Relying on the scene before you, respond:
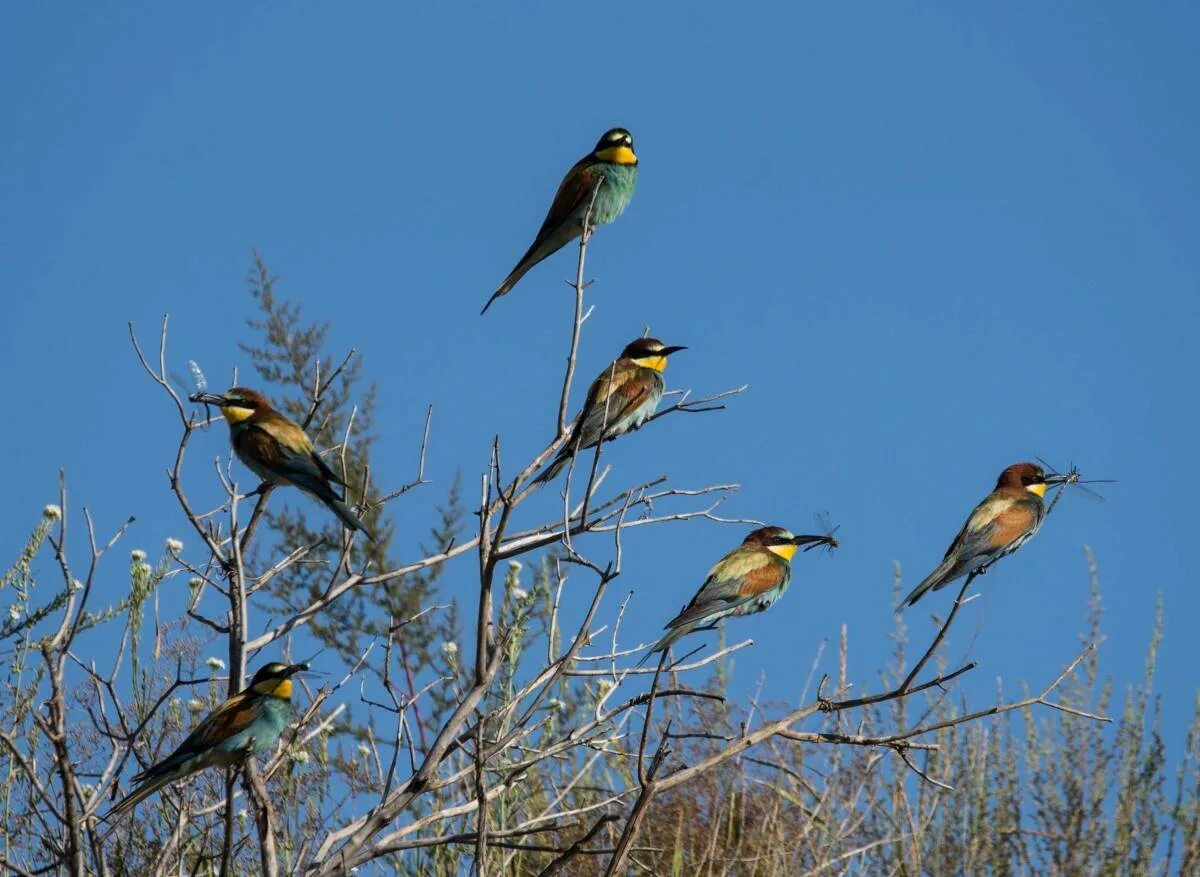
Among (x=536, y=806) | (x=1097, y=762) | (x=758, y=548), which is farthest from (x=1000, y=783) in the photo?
(x=536, y=806)

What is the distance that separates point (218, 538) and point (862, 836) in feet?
8.80

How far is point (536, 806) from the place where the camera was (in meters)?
5.01

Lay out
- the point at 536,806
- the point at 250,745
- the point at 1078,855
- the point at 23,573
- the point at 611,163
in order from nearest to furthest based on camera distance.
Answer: the point at 250,745
the point at 23,573
the point at 536,806
the point at 1078,855
the point at 611,163

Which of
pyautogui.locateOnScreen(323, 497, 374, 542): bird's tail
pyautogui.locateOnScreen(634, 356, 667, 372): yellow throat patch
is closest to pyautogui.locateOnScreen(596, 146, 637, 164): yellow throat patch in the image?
pyautogui.locateOnScreen(634, 356, 667, 372): yellow throat patch

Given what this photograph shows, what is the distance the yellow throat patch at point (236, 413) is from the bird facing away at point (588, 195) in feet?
3.91

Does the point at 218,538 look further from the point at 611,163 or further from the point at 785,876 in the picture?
the point at 611,163

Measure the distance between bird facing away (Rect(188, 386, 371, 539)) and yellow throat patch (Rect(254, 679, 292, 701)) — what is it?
0.59 metres

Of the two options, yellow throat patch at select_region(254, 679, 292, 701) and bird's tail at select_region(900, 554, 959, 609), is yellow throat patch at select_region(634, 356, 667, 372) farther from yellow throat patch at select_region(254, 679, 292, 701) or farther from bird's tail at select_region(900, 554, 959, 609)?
yellow throat patch at select_region(254, 679, 292, 701)

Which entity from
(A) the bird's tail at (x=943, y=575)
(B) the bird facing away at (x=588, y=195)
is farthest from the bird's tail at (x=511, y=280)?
(A) the bird's tail at (x=943, y=575)

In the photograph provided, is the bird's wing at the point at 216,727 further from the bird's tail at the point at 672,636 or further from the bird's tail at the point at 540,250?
the bird's tail at the point at 540,250

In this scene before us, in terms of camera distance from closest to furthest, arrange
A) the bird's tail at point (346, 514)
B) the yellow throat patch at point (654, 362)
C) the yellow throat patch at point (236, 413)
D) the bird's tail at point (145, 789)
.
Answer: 1. the bird's tail at point (145, 789)
2. the bird's tail at point (346, 514)
3. the yellow throat patch at point (236, 413)
4. the yellow throat patch at point (654, 362)

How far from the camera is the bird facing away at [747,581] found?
4723mm

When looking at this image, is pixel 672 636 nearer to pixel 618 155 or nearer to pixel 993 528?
pixel 993 528

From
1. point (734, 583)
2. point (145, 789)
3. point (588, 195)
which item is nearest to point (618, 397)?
point (734, 583)
